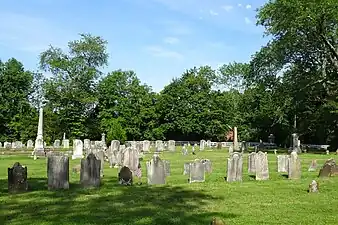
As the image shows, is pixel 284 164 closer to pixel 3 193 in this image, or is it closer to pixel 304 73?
pixel 3 193

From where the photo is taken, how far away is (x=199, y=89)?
77.9 meters

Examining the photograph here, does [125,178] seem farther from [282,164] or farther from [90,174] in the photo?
[282,164]

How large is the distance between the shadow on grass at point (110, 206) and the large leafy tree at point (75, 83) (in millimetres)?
56037

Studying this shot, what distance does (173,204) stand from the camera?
1162 centimetres

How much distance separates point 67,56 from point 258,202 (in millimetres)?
65692

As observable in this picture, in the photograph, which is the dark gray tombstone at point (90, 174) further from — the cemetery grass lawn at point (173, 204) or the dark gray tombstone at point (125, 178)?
the dark gray tombstone at point (125, 178)

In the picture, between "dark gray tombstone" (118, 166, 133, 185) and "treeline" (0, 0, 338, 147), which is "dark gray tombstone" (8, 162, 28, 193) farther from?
"treeline" (0, 0, 338, 147)

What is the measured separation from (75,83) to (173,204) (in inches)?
2456

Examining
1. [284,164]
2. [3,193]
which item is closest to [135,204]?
[3,193]

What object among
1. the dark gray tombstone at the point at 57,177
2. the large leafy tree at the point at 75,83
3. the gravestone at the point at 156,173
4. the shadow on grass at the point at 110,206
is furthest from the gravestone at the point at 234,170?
the large leafy tree at the point at 75,83

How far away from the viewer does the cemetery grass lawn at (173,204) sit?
9.77m

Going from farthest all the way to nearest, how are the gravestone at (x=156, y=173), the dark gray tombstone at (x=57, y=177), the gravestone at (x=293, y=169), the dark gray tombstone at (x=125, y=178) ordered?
the gravestone at (x=293, y=169) → the gravestone at (x=156, y=173) → the dark gray tombstone at (x=125, y=178) → the dark gray tombstone at (x=57, y=177)

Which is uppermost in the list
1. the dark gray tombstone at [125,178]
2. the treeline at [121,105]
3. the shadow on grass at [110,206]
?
the treeline at [121,105]

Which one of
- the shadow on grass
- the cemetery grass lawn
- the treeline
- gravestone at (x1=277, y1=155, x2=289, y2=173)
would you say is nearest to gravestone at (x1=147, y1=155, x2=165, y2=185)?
the cemetery grass lawn
